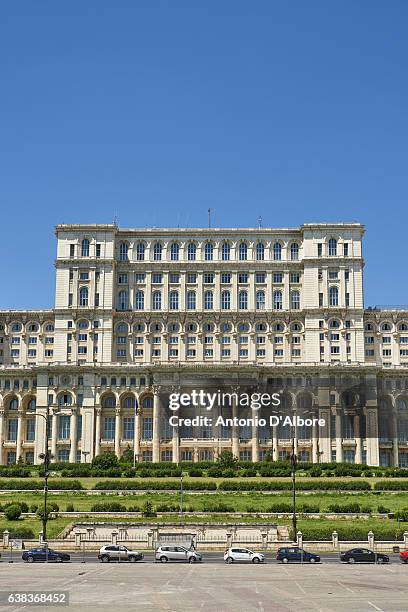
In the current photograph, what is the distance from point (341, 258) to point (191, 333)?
96.9 feet

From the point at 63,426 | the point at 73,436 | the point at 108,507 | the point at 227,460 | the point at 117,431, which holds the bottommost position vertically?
the point at 108,507

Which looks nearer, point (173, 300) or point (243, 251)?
point (173, 300)

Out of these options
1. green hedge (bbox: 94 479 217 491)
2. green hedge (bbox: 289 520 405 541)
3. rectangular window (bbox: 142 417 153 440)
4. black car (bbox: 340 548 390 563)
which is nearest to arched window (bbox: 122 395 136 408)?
rectangular window (bbox: 142 417 153 440)

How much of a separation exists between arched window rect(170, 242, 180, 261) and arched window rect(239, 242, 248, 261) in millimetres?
11188

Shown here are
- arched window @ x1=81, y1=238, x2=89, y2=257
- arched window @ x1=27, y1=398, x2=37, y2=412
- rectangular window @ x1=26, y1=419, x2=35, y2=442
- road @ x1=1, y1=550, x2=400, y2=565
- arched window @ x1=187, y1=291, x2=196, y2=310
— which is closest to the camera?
road @ x1=1, y1=550, x2=400, y2=565

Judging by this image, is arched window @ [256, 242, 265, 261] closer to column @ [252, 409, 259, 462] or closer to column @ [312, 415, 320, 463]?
column @ [252, 409, 259, 462]

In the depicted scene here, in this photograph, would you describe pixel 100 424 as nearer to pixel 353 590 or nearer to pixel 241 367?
pixel 241 367

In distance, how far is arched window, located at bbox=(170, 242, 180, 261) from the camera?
512 ft

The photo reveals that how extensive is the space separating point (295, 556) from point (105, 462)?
70.6m

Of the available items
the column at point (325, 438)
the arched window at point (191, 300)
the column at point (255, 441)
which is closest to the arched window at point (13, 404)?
the arched window at point (191, 300)

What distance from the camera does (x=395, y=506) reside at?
301 ft

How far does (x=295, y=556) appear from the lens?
62.7 metres

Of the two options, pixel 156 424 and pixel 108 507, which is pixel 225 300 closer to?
pixel 156 424

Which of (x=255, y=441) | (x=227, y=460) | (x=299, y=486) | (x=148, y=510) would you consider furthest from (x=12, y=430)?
(x=148, y=510)
